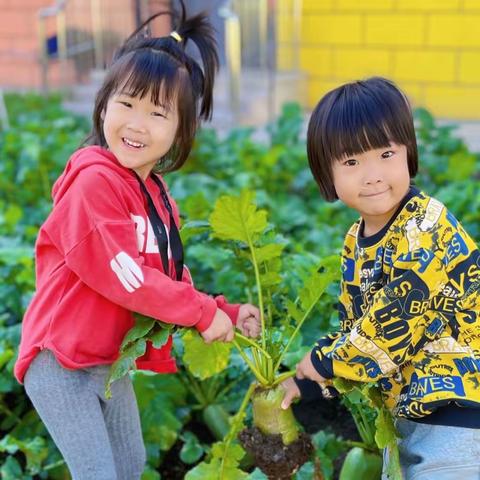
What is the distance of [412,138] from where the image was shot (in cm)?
178

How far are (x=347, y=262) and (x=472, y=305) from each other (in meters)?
0.33

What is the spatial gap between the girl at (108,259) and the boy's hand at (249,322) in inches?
9.6

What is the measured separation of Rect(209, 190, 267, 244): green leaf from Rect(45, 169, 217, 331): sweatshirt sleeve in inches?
14.8

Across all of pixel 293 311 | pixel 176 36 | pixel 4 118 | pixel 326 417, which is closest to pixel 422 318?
pixel 293 311

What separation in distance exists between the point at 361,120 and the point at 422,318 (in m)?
0.46

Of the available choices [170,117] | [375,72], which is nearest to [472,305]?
[170,117]

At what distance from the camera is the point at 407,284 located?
1678 mm

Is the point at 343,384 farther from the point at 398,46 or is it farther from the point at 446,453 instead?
the point at 398,46

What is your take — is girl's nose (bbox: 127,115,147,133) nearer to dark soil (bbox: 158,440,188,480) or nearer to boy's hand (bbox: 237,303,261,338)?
boy's hand (bbox: 237,303,261,338)

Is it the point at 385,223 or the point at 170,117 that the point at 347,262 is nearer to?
the point at 385,223

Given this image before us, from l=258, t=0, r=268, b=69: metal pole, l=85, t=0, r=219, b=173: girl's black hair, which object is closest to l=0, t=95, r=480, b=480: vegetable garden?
l=85, t=0, r=219, b=173: girl's black hair

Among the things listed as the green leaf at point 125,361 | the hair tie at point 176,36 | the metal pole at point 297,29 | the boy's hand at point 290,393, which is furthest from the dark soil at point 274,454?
the metal pole at point 297,29

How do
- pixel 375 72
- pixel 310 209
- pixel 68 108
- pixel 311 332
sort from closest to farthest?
pixel 311 332, pixel 310 209, pixel 375 72, pixel 68 108

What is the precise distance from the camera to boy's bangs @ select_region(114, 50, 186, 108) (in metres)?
1.91
